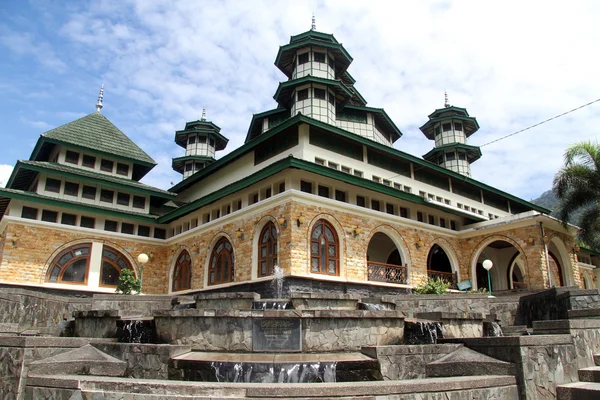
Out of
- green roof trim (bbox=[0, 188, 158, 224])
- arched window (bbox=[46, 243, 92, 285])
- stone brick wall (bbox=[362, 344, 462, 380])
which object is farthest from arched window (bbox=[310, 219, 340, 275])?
arched window (bbox=[46, 243, 92, 285])

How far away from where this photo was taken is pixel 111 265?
2255 cm

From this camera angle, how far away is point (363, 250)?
722 inches

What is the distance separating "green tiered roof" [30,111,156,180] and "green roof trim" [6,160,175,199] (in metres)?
1.21

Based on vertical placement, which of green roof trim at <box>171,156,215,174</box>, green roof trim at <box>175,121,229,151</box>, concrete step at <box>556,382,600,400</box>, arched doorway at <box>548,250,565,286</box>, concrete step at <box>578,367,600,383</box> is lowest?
concrete step at <box>556,382,600,400</box>

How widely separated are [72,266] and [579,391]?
2090 cm

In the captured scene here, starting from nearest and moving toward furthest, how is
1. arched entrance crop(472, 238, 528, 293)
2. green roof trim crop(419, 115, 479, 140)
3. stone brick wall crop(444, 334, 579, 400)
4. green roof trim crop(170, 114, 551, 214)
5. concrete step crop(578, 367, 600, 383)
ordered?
stone brick wall crop(444, 334, 579, 400)
concrete step crop(578, 367, 600, 383)
green roof trim crop(170, 114, 551, 214)
arched entrance crop(472, 238, 528, 293)
green roof trim crop(419, 115, 479, 140)

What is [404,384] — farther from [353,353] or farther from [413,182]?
[413,182]

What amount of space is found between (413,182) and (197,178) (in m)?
11.7

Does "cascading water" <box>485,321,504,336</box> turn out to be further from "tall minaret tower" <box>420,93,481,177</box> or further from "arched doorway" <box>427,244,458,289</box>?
"tall minaret tower" <box>420,93,481,177</box>

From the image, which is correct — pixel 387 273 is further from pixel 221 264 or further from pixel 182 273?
Result: pixel 182 273

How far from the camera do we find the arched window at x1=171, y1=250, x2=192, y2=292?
73.0 ft

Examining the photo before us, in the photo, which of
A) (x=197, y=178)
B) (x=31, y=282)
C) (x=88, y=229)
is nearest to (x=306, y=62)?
(x=197, y=178)

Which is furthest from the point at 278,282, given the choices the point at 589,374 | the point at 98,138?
the point at 98,138

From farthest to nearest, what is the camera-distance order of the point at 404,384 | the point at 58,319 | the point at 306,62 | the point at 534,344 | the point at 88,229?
the point at 306,62, the point at 88,229, the point at 58,319, the point at 534,344, the point at 404,384
